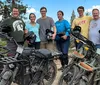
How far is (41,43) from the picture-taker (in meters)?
6.74

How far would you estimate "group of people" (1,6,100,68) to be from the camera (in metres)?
5.80

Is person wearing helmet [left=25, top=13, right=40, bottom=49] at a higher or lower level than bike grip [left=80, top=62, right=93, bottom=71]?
higher

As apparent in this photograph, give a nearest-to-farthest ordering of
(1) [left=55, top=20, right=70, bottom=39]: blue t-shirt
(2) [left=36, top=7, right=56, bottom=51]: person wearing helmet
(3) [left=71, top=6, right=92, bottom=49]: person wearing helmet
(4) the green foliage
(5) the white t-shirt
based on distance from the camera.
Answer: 1. (5) the white t-shirt
2. (3) [left=71, top=6, right=92, bottom=49]: person wearing helmet
3. (2) [left=36, top=7, right=56, bottom=51]: person wearing helmet
4. (1) [left=55, top=20, right=70, bottom=39]: blue t-shirt
5. (4) the green foliage

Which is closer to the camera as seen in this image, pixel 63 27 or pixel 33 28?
pixel 33 28

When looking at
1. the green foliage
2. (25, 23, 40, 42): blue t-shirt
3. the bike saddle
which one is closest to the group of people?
(25, 23, 40, 42): blue t-shirt

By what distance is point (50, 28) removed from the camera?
6.73 meters

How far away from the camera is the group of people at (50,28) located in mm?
5801

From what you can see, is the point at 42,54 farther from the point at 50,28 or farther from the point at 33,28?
the point at 50,28

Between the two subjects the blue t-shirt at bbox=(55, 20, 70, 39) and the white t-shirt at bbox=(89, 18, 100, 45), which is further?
the blue t-shirt at bbox=(55, 20, 70, 39)

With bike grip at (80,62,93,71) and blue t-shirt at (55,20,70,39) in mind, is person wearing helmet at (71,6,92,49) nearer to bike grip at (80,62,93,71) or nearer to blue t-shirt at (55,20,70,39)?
blue t-shirt at (55,20,70,39)

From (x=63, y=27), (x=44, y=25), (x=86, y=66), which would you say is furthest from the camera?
(x=63, y=27)

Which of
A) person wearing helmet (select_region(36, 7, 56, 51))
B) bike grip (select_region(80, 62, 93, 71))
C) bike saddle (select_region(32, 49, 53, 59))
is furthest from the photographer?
person wearing helmet (select_region(36, 7, 56, 51))

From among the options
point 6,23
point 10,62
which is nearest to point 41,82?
point 10,62

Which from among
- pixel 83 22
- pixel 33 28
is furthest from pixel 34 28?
pixel 83 22
